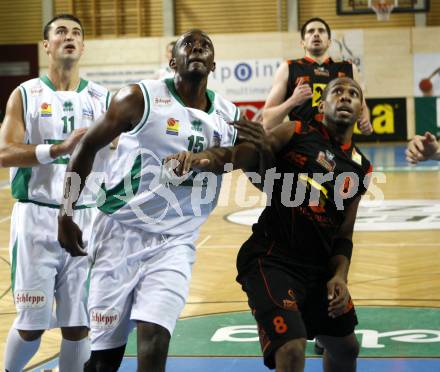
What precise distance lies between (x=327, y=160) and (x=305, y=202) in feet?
0.84

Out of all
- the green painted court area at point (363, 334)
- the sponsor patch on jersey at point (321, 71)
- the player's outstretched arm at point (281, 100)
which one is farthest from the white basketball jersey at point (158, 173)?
the sponsor patch on jersey at point (321, 71)

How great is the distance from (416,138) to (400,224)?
242 inches

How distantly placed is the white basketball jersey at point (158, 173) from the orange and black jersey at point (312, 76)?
125 inches

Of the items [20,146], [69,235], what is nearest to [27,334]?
[69,235]

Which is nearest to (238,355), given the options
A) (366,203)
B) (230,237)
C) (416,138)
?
(416,138)

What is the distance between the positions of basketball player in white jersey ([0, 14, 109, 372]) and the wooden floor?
3.55ft

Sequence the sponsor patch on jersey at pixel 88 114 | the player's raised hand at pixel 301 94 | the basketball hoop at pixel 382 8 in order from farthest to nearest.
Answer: the basketball hoop at pixel 382 8 < the player's raised hand at pixel 301 94 < the sponsor patch on jersey at pixel 88 114

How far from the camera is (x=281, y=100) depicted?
23.9ft

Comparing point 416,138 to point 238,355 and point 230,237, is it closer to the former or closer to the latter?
point 238,355

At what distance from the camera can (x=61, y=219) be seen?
4062 mm

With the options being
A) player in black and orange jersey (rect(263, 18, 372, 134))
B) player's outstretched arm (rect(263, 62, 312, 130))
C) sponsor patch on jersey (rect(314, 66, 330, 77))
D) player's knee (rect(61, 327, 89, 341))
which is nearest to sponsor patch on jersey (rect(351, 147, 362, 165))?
player's knee (rect(61, 327, 89, 341))

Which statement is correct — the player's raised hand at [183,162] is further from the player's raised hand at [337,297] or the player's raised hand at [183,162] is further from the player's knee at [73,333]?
the player's knee at [73,333]

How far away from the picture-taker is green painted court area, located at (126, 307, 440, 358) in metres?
5.58

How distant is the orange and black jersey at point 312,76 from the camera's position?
7172 millimetres
